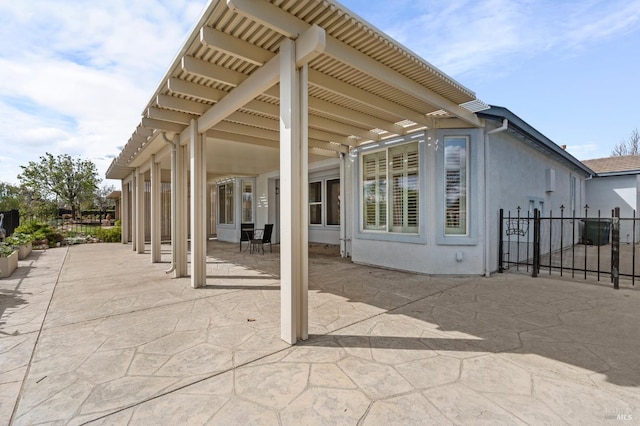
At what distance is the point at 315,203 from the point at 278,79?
7805mm

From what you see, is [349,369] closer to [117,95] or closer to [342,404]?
[342,404]

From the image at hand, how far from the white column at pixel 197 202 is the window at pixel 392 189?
3777 mm

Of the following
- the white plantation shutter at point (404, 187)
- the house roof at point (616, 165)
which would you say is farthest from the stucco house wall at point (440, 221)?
the house roof at point (616, 165)

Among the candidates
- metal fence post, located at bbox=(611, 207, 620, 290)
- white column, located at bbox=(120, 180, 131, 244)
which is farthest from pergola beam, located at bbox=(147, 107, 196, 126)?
white column, located at bbox=(120, 180, 131, 244)

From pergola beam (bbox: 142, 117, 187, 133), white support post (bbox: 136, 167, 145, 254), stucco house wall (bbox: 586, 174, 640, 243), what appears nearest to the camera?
pergola beam (bbox: 142, 117, 187, 133)

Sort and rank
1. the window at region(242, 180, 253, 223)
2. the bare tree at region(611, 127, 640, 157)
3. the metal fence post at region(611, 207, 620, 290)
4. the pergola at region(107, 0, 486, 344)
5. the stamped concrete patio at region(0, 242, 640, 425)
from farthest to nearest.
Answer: the bare tree at region(611, 127, 640, 157) → the window at region(242, 180, 253, 223) → the metal fence post at region(611, 207, 620, 290) → the pergola at region(107, 0, 486, 344) → the stamped concrete patio at region(0, 242, 640, 425)

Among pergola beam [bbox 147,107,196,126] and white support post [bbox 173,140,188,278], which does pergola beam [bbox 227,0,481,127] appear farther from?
white support post [bbox 173,140,188,278]

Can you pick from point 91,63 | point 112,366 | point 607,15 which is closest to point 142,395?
point 112,366

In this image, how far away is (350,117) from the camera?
5.12m

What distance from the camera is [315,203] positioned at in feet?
35.9

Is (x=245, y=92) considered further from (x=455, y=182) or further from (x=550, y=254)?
(x=550, y=254)

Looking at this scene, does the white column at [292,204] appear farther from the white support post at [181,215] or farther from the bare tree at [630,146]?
the bare tree at [630,146]

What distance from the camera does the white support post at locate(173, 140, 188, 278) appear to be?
5922 millimetres

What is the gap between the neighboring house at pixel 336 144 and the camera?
2.89 meters
